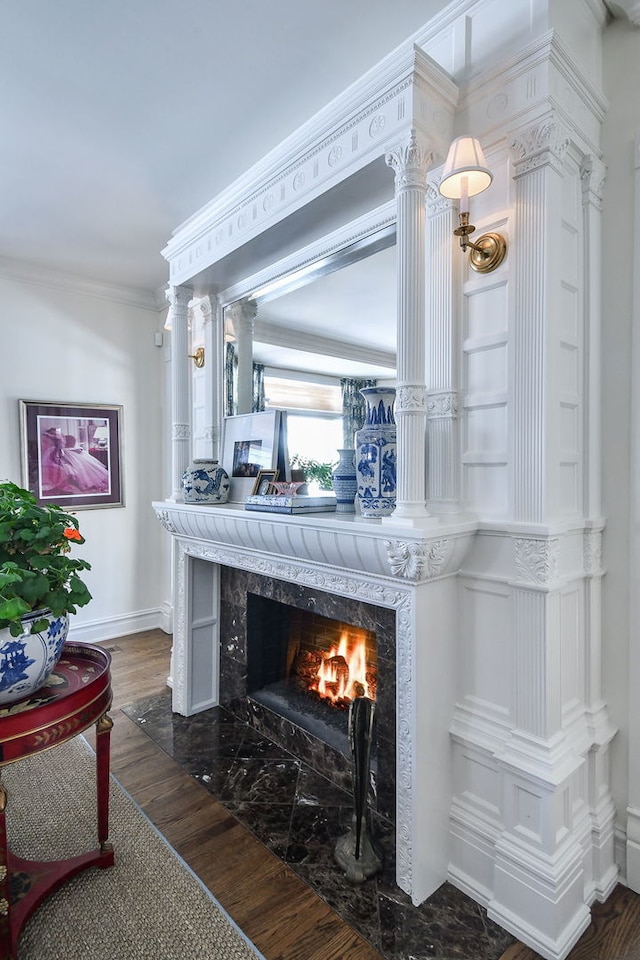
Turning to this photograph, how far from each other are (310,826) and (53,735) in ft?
3.58

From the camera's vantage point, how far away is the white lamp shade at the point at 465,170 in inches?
57.7

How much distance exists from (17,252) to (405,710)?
12.2 feet

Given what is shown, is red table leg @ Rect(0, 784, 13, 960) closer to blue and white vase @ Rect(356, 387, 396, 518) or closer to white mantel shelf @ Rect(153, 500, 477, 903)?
white mantel shelf @ Rect(153, 500, 477, 903)

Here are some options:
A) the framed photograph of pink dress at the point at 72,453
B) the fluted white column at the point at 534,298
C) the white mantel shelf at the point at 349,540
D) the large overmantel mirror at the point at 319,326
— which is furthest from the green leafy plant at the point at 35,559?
the framed photograph of pink dress at the point at 72,453

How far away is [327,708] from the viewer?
246 centimetres

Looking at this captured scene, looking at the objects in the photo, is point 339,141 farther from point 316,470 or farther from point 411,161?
point 316,470

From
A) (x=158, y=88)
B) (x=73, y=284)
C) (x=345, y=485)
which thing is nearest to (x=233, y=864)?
(x=345, y=485)

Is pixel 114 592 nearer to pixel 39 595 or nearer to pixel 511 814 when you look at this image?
A: pixel 39 595

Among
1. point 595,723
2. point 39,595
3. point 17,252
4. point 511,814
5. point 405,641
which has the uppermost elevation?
point 17,252

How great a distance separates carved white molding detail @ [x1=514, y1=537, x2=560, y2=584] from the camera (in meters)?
1.56

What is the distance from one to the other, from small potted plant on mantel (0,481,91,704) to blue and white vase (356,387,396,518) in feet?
3.18

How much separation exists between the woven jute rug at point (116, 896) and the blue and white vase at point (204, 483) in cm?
134

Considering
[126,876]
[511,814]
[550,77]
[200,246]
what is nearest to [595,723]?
[511,814]

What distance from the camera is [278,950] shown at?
4.83 feet
